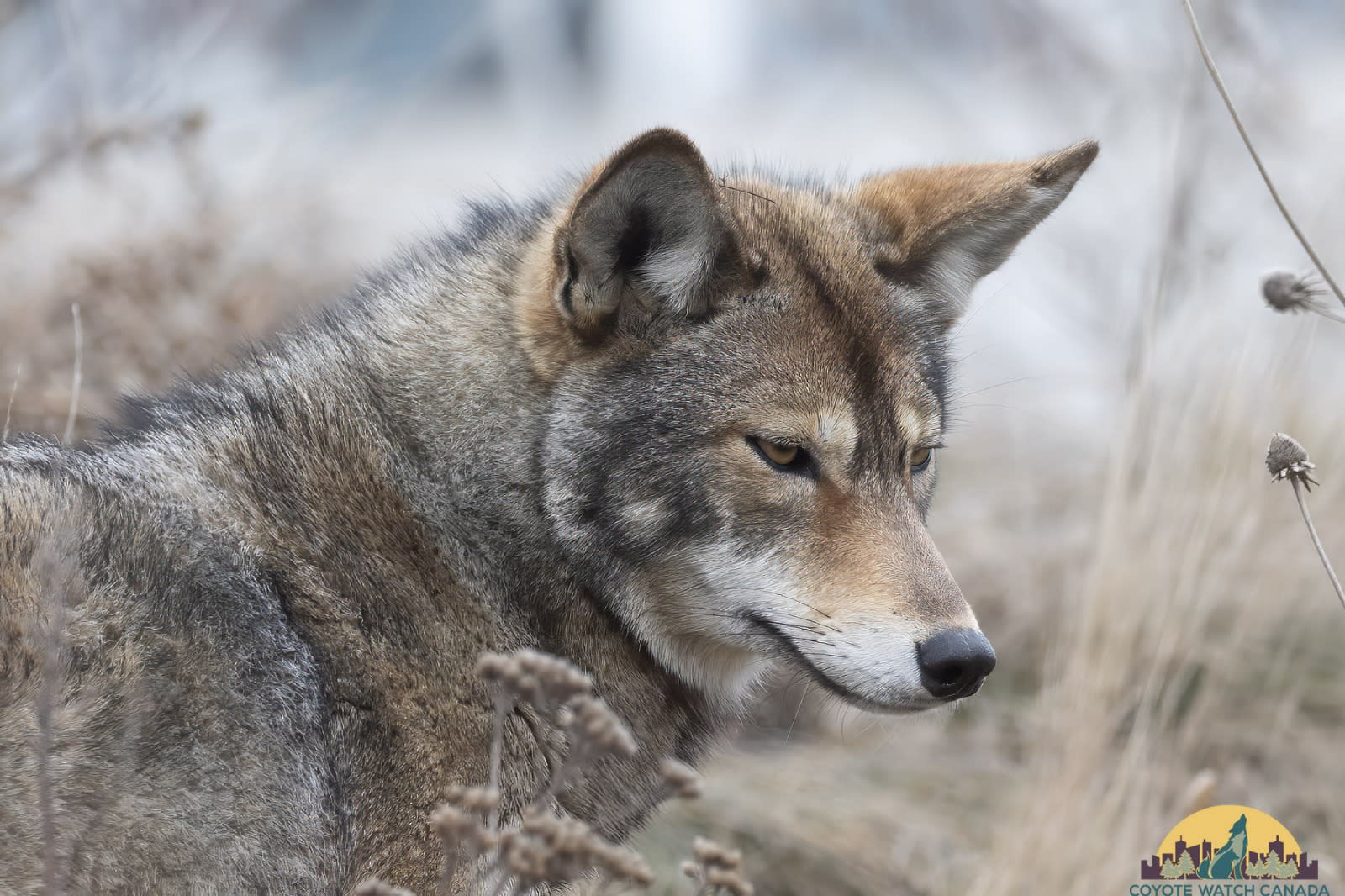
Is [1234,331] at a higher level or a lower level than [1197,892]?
higher

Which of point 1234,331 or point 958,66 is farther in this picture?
point 958,66

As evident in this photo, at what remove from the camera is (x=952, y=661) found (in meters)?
3.01

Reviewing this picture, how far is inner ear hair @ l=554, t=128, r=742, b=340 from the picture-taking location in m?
3.08

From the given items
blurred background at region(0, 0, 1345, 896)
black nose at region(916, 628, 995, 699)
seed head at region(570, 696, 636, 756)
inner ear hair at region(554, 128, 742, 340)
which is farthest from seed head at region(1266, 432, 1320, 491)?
seed head at region(570, 696, 636, 756)

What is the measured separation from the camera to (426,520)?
3.26 metres

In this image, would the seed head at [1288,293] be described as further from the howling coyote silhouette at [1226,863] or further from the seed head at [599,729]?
the seed head at [599,729]

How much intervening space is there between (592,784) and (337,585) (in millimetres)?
854

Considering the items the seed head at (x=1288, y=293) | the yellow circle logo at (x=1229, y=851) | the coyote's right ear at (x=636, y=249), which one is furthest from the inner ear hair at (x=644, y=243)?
the yellow circle logo at (x=1229, y=851)

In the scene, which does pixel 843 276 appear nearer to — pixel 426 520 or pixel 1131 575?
pixel 426 520

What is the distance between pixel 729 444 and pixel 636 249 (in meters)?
0.55

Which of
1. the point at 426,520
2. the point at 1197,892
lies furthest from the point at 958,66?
the point at 426,520

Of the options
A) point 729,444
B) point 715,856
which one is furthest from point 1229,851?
point 715,856

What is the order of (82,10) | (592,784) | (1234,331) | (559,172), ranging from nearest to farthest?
(592,784) → (559,172) → (1234,331) → (82,10)

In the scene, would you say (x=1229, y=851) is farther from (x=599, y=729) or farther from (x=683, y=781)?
(x=599, y=729)
